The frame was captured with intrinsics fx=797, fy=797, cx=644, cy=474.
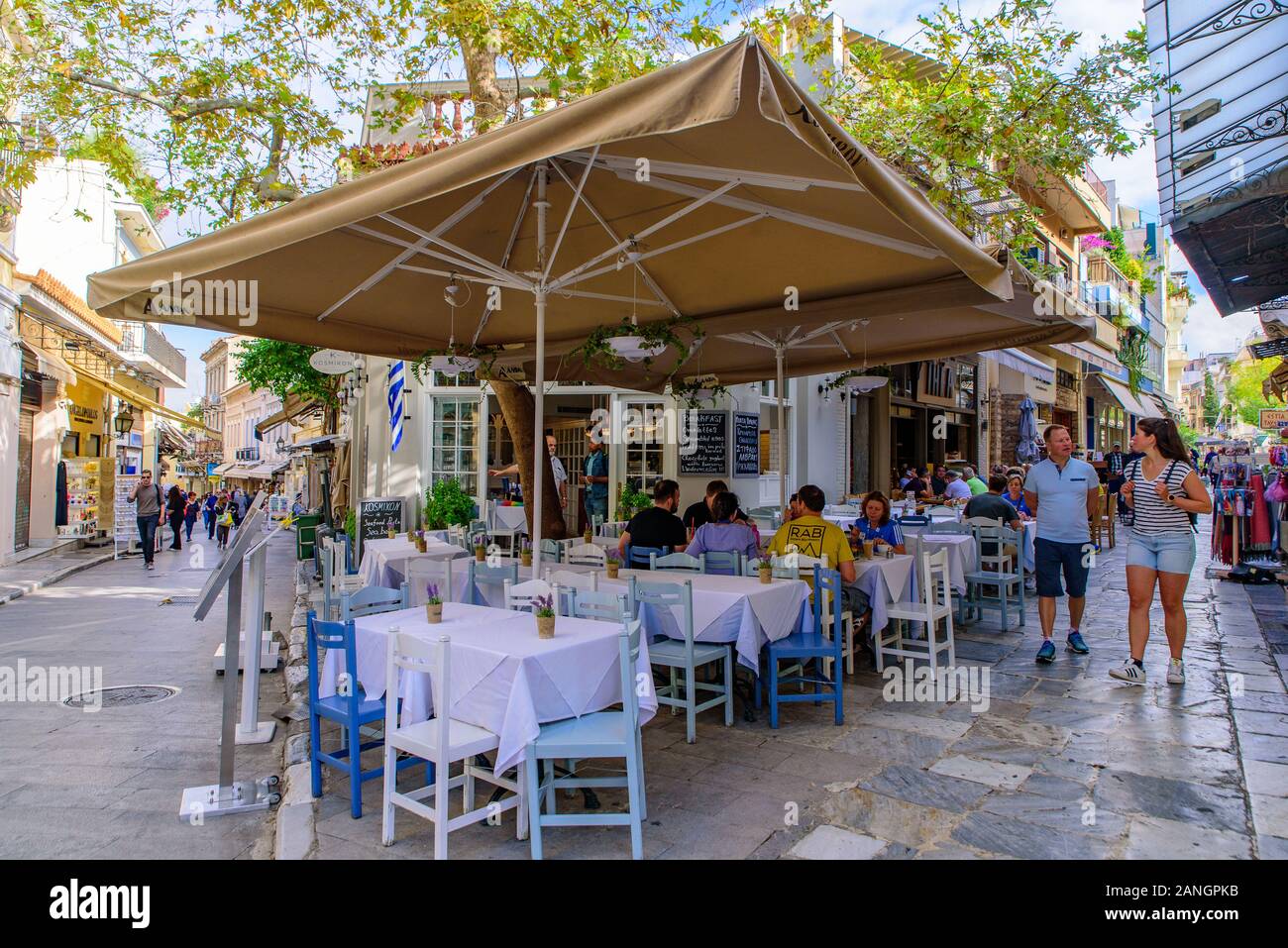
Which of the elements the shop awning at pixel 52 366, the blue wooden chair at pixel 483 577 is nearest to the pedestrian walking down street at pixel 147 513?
the shop awning at pixel 52 366

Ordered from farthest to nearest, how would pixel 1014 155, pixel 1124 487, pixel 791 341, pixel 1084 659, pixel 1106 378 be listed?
pixel 1106 378, pixel 1014 155, pixel 791 341, pixel 1084 659, pixel 1124 487

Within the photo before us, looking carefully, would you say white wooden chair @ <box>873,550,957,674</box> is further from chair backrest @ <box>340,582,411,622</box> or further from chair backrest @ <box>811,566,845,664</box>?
chair backrest @ <box>340,582,411,622</box>

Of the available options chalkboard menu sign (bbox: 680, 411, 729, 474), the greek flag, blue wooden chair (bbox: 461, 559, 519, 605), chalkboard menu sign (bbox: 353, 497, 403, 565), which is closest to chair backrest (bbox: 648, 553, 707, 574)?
blue wooden chair (bbox: 461, 559, 519, 605)

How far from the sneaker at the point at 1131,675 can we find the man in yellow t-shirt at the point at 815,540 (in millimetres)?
2015

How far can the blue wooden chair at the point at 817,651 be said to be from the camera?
15.6 ft

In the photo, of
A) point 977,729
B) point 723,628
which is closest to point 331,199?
point 723,628

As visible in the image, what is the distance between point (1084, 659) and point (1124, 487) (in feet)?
5.33

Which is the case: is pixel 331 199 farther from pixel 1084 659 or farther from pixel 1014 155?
pixel 1014 155

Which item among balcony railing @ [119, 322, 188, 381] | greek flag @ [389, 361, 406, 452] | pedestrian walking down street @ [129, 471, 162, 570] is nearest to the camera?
greek flag @ [389, 361, 406, 452]

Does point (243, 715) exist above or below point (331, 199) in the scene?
below

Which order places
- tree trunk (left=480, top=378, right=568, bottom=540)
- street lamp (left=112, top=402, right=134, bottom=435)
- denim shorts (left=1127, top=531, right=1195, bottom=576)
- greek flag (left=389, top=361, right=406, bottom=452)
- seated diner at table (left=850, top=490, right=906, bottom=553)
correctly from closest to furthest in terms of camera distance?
denim shorts (left=1127, top=531, right=1195, bottom=576), seated diner at table (left=850, top=490, right=906, bottom=553), tree trunk (left=480, top=378, right=568, bottom=540), greek flag (left=389, top=361, right=406, bottom=452), street lamp (left=112, top=402, right=134, bottom=435)

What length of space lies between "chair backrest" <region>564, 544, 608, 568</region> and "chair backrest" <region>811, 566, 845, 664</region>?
1817 mm

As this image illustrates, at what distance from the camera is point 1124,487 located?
551 centimetres

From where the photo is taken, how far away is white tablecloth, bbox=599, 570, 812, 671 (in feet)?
15.4
